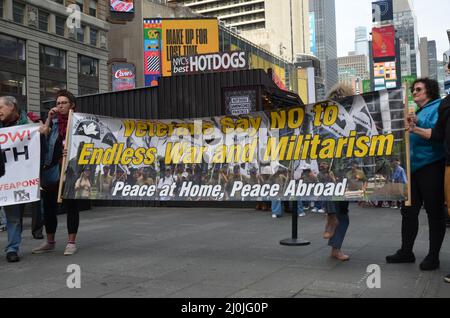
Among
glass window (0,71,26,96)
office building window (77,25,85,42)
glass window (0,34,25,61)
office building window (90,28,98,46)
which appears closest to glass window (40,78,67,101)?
glass window (0,71,26,96)

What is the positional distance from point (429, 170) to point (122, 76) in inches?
1945

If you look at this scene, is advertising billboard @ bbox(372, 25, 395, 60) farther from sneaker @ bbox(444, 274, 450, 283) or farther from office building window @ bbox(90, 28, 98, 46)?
sneaker @ bbox(444, 274, 450, 283)

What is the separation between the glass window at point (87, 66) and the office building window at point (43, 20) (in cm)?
526

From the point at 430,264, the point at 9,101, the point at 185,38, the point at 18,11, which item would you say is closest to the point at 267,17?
the point at 185,38

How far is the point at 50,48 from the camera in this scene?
145 ft

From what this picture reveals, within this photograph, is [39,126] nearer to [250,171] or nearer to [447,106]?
[250,171]

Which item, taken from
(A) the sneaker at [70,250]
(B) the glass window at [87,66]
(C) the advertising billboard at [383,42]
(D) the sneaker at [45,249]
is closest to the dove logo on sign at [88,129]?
(A) the sneaker at [70,250]

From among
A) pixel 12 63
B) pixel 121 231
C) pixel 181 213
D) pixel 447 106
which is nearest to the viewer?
pixel 447 106

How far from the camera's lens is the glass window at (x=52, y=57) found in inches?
1699

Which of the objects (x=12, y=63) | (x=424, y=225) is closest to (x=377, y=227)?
(x=424, y=225)

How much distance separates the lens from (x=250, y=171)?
569cm

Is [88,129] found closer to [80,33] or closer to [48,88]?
[48,88]

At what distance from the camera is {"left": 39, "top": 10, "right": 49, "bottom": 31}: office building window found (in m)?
43.2

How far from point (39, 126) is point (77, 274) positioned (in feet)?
7.56
